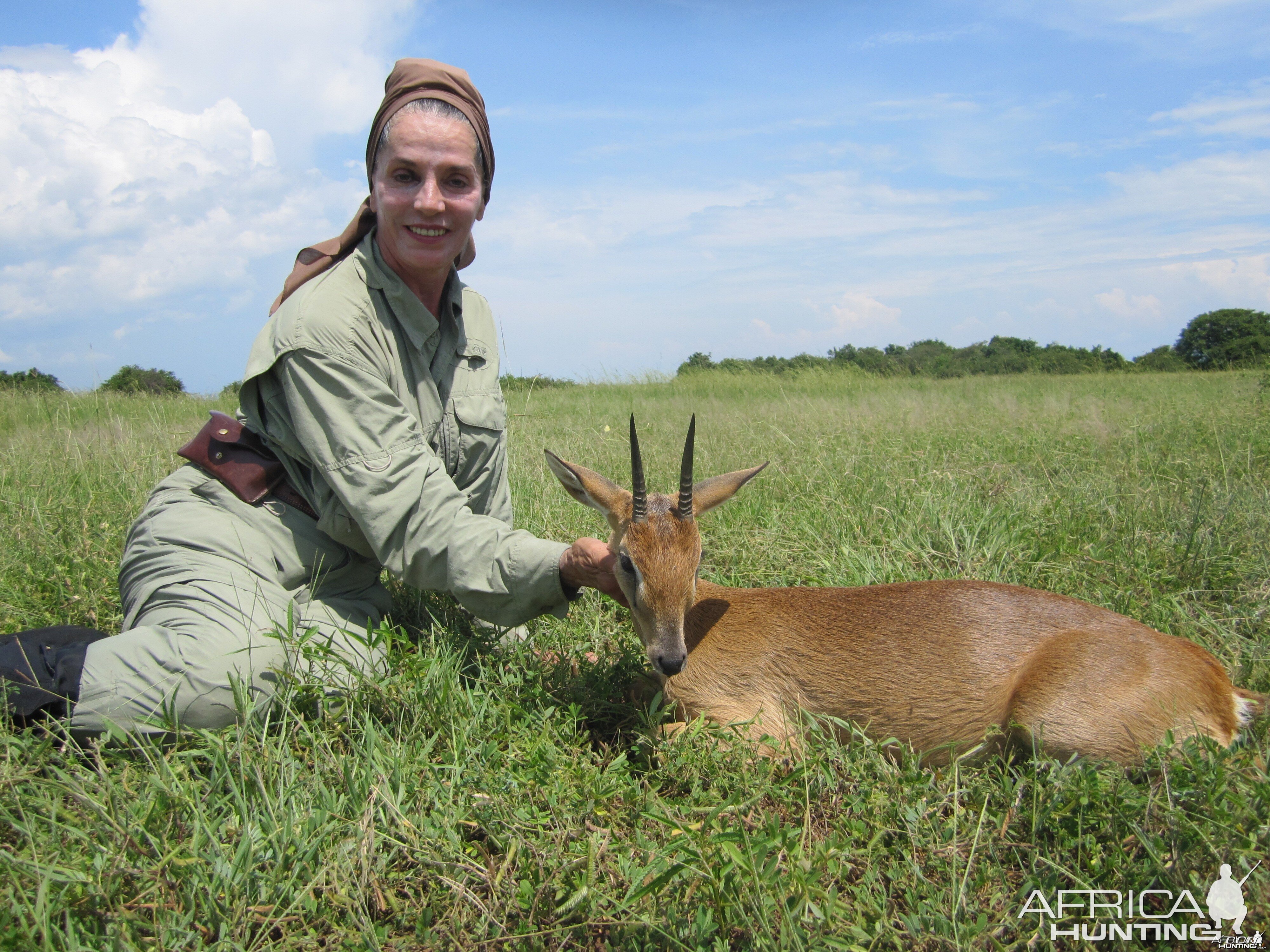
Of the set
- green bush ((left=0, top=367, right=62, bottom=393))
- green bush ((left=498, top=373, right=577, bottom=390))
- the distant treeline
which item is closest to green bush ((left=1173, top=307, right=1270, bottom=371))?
the distant treeline

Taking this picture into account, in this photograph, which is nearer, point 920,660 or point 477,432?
point 920,660


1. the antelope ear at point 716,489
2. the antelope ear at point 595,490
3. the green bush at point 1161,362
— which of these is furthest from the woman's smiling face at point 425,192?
the green bush at point 1161,362

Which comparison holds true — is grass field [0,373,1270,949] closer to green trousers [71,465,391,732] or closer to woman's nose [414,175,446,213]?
green trousers [71,465,391,732]

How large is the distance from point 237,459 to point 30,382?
35.4ft

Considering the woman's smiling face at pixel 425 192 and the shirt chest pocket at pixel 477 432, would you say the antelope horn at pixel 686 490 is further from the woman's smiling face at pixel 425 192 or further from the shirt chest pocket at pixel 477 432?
the woman's smiling face at pixel 425 192

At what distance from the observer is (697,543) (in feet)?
10.5

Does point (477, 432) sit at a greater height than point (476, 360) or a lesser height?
lesser

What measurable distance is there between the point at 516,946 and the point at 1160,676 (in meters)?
2.30

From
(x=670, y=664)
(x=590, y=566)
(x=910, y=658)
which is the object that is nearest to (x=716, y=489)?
(x=590, y=566)

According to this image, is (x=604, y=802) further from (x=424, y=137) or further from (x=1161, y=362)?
(x=1161, y=362)

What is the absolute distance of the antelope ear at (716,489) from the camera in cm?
354

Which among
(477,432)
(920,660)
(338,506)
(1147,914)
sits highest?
(477,432)

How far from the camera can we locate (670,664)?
9.57 ft

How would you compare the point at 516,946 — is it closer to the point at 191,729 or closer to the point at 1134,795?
the point at 191,729
